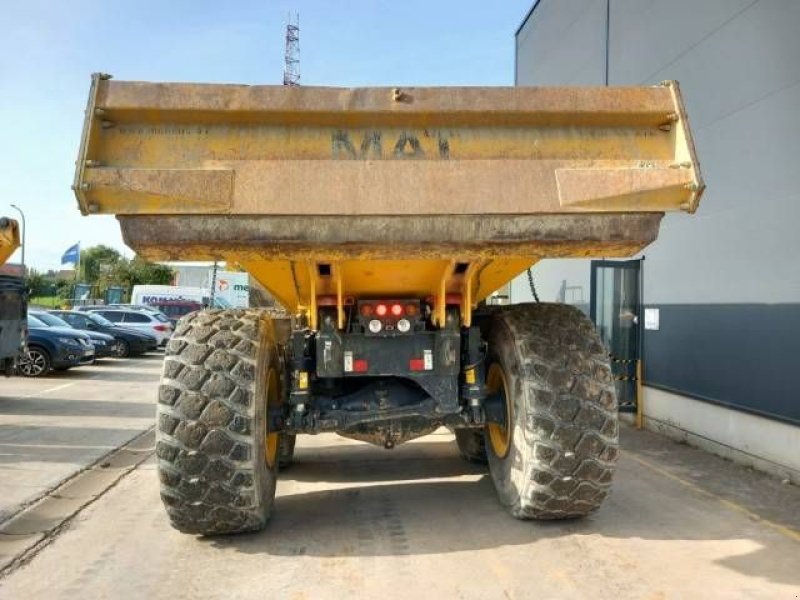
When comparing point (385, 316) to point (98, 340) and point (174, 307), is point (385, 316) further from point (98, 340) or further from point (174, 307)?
point (174, 307)

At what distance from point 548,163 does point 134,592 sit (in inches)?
133

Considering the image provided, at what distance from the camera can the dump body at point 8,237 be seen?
1103 cm

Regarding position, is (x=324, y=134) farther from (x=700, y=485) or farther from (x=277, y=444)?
(x=700, y=485)

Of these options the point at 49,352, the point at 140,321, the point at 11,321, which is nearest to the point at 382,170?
the point at 11,321

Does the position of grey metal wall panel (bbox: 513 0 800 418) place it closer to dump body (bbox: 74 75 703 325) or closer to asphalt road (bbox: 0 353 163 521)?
dump body (bbox: 74 75 703 325)

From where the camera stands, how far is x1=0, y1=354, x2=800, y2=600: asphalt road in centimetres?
417

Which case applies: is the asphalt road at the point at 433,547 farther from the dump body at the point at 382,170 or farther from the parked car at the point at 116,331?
the parked car at the point at 116,331

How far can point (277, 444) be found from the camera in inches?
230

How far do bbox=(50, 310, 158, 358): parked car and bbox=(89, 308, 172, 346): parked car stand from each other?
0.61 m

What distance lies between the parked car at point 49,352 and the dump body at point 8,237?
19.9ft

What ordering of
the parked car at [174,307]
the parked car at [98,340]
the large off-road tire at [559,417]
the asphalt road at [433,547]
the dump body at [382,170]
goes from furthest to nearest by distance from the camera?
1. the parked car at [174,307]
2. the parked car at [98,340]
3. the large off-road tire at [559,417]
4. the asphalt road at [433,547]
5. the dump body at [382,170]

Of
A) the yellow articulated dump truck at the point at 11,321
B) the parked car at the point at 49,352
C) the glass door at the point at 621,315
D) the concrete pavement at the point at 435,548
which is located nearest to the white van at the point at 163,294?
the parked car at the point at 49,352

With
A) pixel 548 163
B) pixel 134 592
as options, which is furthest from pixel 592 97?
pixel 134 592

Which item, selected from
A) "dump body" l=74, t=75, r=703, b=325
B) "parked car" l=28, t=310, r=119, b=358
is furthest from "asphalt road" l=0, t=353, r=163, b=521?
"dump body" l=74, t=75, r=703, b=325
